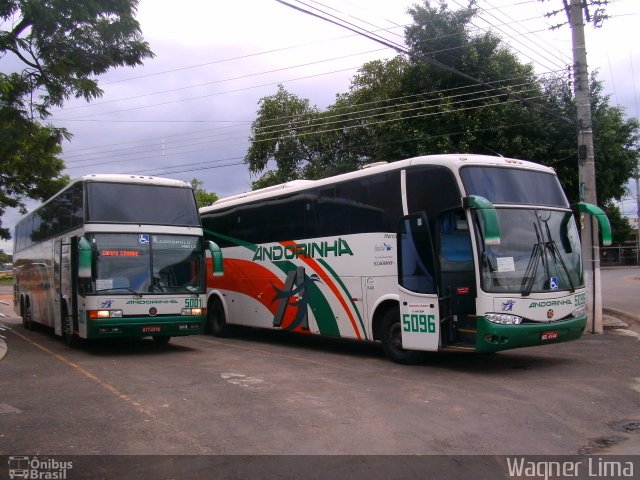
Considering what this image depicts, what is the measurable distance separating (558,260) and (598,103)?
1131cm

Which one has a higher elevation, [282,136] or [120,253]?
[282,136]

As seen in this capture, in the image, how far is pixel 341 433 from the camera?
6910mm

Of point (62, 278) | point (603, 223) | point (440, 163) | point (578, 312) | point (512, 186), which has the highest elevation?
point (440, 163)

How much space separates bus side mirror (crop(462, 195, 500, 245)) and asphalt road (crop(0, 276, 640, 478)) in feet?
7.31

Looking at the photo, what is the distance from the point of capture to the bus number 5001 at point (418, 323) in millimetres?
10765

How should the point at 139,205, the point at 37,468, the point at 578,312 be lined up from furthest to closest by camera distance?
1. the point at 139,205
2. the point at 578,312
3. the point at 37,468

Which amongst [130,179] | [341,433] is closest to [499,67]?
[130,179]

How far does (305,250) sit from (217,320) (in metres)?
4.90

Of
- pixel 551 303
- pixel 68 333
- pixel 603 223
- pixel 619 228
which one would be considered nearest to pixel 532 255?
pixel 551 303

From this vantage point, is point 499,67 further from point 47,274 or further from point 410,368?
point 47,274

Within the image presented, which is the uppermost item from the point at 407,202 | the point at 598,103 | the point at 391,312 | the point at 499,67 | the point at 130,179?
the point at 499,67

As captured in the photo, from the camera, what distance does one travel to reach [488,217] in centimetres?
952

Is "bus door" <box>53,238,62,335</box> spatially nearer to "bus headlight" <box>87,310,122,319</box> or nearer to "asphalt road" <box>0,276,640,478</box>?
"asphalt road" <box>0,276,640,478</box>

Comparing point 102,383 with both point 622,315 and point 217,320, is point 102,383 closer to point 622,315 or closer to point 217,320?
point 217,320
